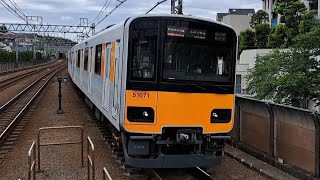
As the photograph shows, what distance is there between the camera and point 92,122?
1398 cm

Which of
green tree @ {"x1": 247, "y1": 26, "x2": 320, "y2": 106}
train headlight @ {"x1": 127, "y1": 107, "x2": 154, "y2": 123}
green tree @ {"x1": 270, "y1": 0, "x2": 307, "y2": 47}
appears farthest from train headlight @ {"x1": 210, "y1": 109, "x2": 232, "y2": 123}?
green tree @ {"x1": 270, "y1": 0, "x2": 307, "y2": 47}

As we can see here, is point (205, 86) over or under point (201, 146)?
over

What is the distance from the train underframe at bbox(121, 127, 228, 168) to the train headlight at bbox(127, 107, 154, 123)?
0.28 m

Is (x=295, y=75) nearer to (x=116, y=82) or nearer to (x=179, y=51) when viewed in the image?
(x=179, y=51)

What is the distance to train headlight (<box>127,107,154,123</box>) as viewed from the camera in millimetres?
7031

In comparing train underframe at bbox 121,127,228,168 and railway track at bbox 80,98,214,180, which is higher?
train underframe at bbox 121,127,228,168

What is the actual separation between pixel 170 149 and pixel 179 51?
1748mm

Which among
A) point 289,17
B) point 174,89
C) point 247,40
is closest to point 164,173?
point 174,89

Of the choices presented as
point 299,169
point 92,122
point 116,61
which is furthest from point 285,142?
point 92,122

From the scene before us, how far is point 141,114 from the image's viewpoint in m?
7.06

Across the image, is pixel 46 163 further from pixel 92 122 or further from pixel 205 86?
pixel 92 122

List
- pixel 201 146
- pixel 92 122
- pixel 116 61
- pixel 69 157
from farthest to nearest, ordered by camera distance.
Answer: pixel 92 122 → pixel 69 157 → pixel 116 61 → pixel 201 146

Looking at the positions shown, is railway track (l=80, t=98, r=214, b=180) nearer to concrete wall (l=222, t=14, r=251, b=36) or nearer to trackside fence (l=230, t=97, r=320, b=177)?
trackside fence (l=230, t=97, r=320, b=177)

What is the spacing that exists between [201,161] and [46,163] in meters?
3.31
